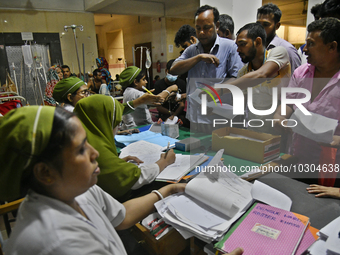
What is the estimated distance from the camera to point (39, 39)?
622 cm

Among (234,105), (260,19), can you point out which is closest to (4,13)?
(260,19)

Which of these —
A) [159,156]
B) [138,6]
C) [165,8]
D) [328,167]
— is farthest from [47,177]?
[165,8]

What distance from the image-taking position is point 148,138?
203cm

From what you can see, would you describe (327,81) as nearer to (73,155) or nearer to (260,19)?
(260,19)

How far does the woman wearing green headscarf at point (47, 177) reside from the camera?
0.55 meters

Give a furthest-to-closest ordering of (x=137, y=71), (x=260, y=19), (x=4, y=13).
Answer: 1. (x=4, y=13)
2. (x=137, y=71)
3. (x=260, y=19)

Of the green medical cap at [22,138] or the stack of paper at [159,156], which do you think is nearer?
the green medical cap at [22,138]

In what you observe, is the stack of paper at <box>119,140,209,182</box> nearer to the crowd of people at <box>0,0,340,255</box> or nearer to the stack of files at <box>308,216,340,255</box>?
the crowd of people at <box>0,0,340,255</box>

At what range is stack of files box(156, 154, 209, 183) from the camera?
1.32 m

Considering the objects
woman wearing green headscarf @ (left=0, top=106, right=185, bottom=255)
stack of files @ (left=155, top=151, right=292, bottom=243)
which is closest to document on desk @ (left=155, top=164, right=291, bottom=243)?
stack of files @ (left=155, top=151, right=292, bottom=243)

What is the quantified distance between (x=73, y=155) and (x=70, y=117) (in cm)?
11

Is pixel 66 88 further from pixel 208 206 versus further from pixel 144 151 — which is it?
pixel 208 206

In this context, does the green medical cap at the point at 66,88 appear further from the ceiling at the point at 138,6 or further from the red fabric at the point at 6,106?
the ceiling at the point at 138,6

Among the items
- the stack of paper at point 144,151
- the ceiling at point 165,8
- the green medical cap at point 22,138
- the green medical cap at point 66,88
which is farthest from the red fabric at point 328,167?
the ceiling at point 165,8
